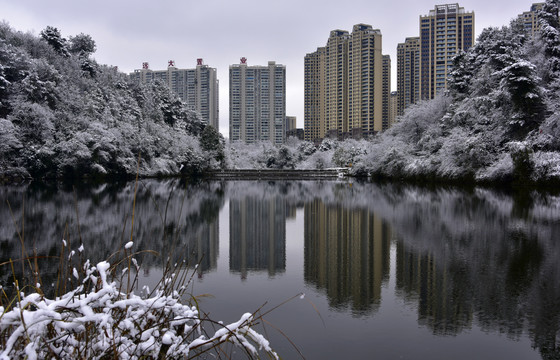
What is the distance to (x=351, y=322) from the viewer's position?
409 centimetres

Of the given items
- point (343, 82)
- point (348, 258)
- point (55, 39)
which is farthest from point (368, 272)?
point (343, 82)

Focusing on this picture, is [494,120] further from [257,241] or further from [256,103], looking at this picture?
[256,103]

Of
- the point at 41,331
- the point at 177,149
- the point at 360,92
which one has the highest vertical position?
the point at 360,92

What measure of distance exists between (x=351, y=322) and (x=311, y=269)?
2.21 metres

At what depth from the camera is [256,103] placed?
103500mm

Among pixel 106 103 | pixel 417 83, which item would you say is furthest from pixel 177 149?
pixel 417 83

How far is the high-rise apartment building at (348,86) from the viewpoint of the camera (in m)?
89.2

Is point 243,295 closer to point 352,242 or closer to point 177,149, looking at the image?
point 352,242

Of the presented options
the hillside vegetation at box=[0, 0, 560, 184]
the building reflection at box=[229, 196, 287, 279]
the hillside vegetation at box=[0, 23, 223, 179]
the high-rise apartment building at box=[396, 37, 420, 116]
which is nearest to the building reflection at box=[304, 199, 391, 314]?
the building reflection at box=[229, 196, 287, 279]

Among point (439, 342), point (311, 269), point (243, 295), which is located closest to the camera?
point (439, 342)

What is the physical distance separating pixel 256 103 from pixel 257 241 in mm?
97006

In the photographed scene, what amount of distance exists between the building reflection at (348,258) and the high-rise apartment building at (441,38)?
79.2m

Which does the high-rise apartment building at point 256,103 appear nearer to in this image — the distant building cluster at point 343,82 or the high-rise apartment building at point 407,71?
the distant building cluster at point 343,82

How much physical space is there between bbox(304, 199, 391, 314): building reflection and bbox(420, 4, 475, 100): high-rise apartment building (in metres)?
79.2
